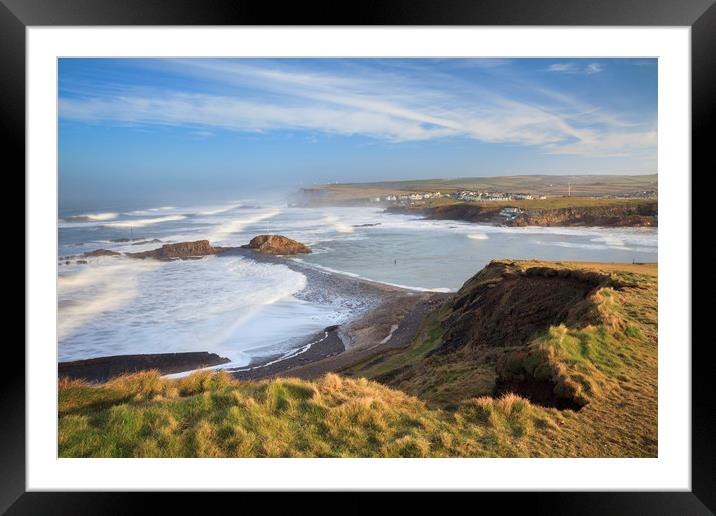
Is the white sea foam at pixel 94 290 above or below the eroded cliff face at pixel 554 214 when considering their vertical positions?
below

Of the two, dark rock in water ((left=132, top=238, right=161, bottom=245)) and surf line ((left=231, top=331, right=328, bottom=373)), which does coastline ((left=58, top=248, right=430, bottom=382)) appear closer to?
surf line ((left=231, top=331, right=328, bottom=373))

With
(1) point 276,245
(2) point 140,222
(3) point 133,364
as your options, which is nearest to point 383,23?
(1) point 276,245

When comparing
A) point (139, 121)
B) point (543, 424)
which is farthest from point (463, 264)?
point (139, 121)

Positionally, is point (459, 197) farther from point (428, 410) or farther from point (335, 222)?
point (428, 410)

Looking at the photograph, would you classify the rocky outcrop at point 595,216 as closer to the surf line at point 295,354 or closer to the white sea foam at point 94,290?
the surf line at point 295,354

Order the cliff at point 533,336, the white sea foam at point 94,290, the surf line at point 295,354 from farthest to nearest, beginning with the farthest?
the surf line at point 295,354, the white sea foam at point 94,290, the cliff at point 533,336

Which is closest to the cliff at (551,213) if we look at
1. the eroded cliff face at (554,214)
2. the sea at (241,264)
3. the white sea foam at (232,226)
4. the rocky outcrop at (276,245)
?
the eroded cliff face at (554,214)
